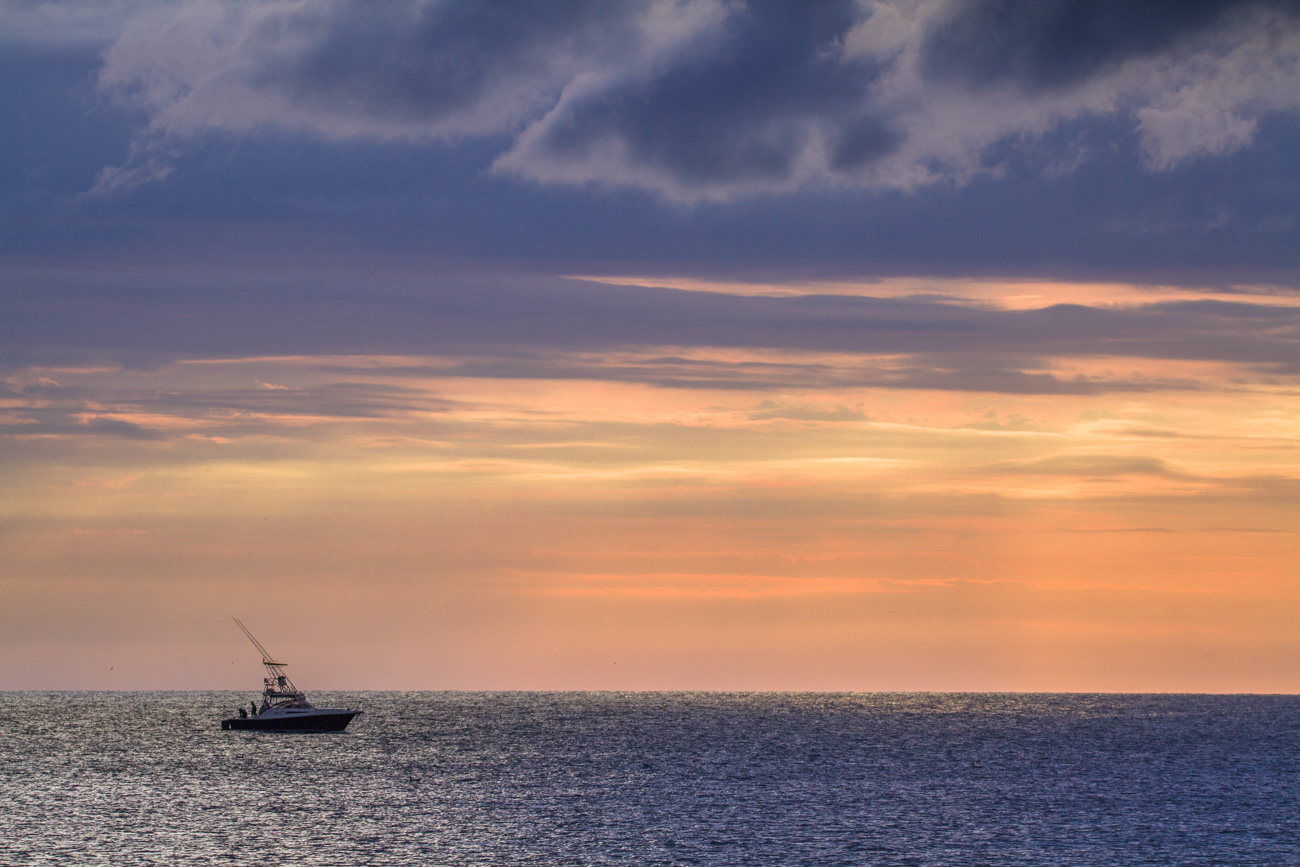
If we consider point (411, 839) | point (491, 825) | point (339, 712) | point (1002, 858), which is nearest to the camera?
point (1002, 858)

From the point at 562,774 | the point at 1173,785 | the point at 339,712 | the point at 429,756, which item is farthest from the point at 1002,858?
the point at 339,712

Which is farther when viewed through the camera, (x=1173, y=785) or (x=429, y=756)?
(x=429, y=756)

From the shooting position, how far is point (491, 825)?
106188mm

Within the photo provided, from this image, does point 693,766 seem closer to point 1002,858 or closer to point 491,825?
point 491,825

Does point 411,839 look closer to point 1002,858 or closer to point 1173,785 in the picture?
point 1002,858

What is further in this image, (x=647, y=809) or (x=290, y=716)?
(x=290, y=716)

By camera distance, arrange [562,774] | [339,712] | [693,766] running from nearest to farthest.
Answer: [562,774] < [693,766] < [339,712]

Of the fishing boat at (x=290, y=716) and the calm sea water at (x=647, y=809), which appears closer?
the calm sea water at (x=647, y=809)

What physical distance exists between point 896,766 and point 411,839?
8291cm

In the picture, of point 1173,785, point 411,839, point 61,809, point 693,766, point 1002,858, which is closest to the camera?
point 1002,858

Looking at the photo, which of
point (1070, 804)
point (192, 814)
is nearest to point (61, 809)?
point (192, 814)

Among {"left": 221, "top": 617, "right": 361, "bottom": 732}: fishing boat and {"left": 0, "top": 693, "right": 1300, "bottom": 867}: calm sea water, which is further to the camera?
{"left": 221, "top": 617, "right": 361, "bottom": 732}: fishing boat

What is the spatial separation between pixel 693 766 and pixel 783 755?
23.8 metres

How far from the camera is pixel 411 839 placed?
9688 cm
